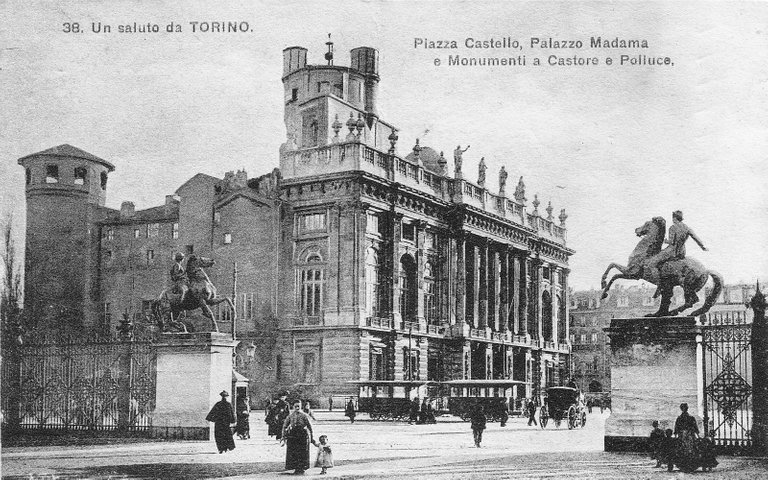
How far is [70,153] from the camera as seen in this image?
15602 millimetres

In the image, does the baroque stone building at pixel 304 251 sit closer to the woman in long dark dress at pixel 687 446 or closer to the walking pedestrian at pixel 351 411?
the walking pedestrian at pixel 351 411

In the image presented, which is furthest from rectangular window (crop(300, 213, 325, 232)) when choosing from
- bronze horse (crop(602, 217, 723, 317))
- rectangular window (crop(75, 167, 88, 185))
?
bronze horse (crop(602, 217, 723, 317))

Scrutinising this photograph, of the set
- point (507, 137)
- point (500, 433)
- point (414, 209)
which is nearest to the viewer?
point (507, 137)

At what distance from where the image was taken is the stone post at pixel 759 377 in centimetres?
1235

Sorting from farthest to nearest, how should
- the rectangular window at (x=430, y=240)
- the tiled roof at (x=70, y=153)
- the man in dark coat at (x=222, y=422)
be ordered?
1. the rectangular window at (x=430, y=240)
2. the tiled roof at (x=70, y=153)
3. the man in dark coat at (x=222, y=422)

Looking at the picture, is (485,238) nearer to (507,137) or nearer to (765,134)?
(507,137)

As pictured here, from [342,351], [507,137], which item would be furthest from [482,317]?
[507,137]

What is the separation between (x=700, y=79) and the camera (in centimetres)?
1316

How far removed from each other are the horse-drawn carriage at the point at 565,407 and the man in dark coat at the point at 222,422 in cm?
1079

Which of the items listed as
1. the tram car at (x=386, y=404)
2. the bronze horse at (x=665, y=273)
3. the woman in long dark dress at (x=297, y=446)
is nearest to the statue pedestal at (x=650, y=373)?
the bronze horse at (x=665, y=273)

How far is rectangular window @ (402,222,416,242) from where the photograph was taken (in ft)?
90.0

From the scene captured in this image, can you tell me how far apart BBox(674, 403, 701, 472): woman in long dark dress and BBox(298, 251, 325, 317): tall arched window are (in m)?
13.8

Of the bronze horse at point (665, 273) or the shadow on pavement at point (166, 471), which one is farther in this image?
the bronze horse at point (665, 273)

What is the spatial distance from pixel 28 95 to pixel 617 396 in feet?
32.5
